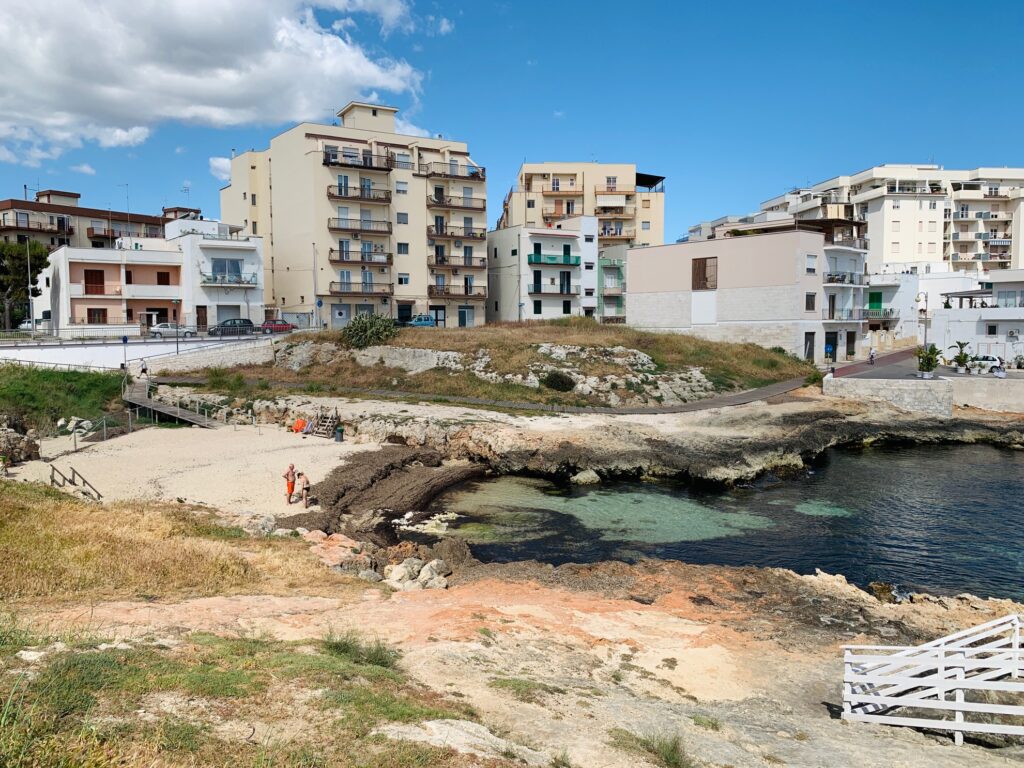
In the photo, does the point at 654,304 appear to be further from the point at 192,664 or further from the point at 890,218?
the point at 192,664

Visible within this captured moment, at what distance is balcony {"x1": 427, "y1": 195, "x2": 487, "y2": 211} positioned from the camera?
77625 millimetres

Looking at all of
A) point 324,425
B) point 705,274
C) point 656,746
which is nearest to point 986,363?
point 705,274

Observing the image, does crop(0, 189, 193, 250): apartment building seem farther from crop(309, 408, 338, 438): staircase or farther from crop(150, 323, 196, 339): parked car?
crop(309, 408, 338, 438): staircase

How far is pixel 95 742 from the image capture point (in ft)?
24.1

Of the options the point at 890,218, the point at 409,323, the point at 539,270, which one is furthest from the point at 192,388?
the point at 890,218

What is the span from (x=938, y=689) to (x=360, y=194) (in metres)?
68.4

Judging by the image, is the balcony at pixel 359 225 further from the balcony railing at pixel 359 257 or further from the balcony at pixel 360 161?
the balcony at pixel 360 161

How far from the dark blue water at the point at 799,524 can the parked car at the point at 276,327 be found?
36.8 meters

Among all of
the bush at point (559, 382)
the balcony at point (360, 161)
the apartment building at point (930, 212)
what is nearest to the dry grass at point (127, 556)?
the bush at point (559, 382)

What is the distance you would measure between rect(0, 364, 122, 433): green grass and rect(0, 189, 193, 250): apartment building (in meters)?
42.3

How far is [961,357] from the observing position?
56781mm

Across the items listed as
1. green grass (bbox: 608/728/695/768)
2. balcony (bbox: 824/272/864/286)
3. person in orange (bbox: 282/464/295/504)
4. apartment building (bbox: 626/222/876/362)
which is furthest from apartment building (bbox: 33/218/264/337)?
green grass (bbox: 608/728/695/768)

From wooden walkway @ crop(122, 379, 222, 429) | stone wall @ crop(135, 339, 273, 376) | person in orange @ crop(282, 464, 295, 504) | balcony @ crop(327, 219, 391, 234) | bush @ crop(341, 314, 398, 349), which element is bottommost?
person in orange @ crop(282, 464, 295, 504)

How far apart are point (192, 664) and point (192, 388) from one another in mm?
43195
